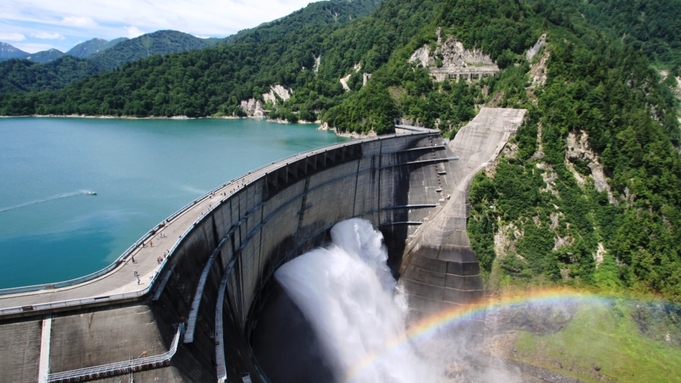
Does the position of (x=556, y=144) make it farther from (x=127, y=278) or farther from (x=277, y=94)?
(x=277, y=94)

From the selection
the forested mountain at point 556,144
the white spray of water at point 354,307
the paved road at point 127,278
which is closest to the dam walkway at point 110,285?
the paved road at point 127,278

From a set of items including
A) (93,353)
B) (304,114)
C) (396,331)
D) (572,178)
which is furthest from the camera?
(304,114)

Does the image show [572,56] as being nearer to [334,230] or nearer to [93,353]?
[334,230]

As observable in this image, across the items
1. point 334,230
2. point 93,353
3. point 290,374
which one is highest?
point 93,353

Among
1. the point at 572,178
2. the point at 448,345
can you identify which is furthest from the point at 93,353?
the point at 572,178

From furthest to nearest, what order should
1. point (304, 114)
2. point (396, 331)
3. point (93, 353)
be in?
point (304, 114), point (396, 331), point (93, 353)

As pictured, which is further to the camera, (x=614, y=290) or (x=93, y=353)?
(x=614, y=290)

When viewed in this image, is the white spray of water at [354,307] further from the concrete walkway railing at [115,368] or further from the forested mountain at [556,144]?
the concrete walkway railing at [115,368]
